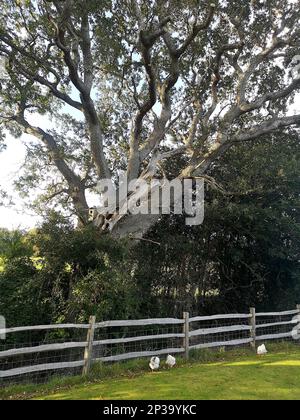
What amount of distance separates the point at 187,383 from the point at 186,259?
7.46 m

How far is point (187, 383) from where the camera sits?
6.23 metres

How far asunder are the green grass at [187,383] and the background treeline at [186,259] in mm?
1887

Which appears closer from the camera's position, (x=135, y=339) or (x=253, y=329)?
(x=135, y=339)

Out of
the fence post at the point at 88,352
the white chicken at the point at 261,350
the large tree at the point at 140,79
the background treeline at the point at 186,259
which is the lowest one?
the white chicken at the point at 261,350

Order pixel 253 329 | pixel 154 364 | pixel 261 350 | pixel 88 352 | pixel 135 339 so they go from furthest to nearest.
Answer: pixel 253 329, pixel 261 350, pixel 135 339, pixel 154 364, pixel 88 352

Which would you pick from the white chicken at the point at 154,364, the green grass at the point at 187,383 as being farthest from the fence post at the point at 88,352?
the white chicken at the point at 154,364

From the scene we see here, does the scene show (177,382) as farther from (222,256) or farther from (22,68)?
(22,68)

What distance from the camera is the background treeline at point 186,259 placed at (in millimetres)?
9312

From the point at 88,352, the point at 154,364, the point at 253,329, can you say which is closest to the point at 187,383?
the point at 154,364

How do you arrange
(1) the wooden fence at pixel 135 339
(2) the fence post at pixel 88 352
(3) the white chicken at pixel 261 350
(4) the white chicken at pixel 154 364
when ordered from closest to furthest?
(1) the wooden fence at pixel 135 339
(2) the fence post at pixel 88 352
(4) the white chicken at pixel 154 364
(3) the white chicken at pixel 261 350

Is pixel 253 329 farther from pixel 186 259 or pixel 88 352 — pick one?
pixel 88 352

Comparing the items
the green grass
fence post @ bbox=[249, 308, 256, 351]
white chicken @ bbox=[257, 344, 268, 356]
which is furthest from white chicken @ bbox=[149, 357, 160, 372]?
fence post @ bbox=[249, 308, 256, 351]

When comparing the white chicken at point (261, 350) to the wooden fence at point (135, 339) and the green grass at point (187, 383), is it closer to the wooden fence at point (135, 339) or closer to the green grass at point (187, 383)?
the wooden fence at point (135, 339)

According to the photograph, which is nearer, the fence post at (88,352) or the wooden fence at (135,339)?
the wooden fence at (135,339)
